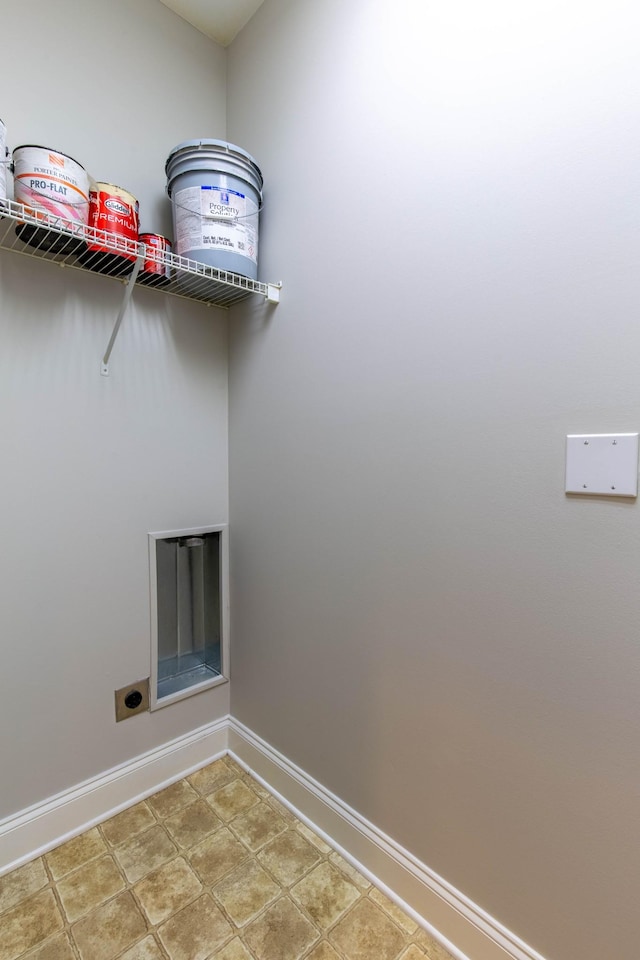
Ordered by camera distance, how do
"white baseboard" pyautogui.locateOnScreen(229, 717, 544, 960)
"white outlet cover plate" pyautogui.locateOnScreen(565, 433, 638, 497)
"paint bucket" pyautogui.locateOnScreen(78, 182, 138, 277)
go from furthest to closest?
1. "paint bucket" pyautogui.locateOnScreen(78, 182, 138, 277)
2. "white baseboard" pyautogui.locateOnScreen(229, 717, 544, 960)
3. "white outlet cover plate" pyautogui.locateOnScreen(565, 433, 638, 497)

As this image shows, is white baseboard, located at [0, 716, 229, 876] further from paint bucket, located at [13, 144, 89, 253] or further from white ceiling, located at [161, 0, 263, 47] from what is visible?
white ceiling, located at [161, 0, 263, 47]

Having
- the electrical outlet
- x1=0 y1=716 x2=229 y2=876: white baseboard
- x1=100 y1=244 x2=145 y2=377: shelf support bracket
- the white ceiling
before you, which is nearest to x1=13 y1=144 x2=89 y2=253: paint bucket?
Answer: x1=100 y1=244 x2=145 y2=377: shelf support bracket

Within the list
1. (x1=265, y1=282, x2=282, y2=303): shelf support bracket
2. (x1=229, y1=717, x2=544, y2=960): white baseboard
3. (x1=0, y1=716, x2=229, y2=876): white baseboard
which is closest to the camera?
(x1=229, y1=717, x2=544, y2=960): white baseboard

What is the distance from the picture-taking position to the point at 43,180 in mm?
1039

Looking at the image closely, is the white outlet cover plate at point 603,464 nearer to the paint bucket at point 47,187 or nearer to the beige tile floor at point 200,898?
the beige tile floor at point 200,898

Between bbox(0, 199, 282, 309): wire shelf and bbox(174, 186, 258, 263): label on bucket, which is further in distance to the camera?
bbox(174, 186, 258, 263): label on bucket

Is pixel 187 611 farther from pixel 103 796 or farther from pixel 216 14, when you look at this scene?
pixel 216 14

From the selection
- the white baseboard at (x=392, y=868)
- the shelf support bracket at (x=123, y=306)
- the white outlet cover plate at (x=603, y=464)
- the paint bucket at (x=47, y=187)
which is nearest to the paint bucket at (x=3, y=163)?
the paint bucket at (x=47, y=187)

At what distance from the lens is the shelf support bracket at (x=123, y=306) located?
1.19 m

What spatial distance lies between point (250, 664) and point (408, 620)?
765 millimetres

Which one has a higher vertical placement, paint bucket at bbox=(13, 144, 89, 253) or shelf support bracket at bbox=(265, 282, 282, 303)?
paint bucket at bbox=(13, 144, 89, 253)

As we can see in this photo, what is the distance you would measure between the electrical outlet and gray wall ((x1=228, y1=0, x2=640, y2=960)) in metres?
0.48

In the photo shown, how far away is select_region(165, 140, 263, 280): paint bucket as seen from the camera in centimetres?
127

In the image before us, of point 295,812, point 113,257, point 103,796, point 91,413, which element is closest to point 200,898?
point 295,812
